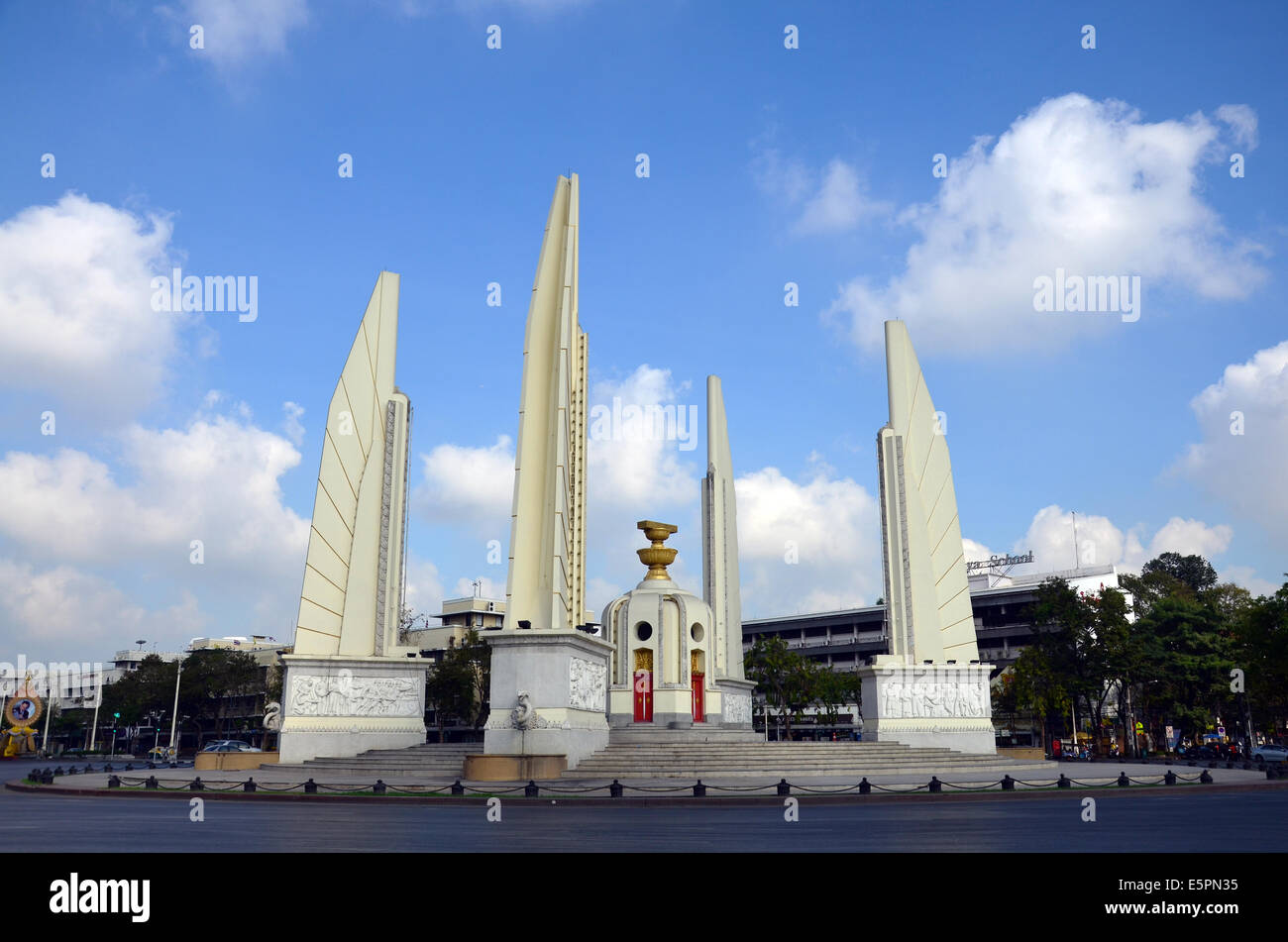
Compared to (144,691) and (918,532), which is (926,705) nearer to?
(918,532)

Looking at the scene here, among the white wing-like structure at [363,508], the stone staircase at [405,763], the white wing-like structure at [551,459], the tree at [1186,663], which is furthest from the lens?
the tree at [1186,663]

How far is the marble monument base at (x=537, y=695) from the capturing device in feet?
81.0

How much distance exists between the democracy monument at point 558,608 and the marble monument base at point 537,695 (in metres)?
0.05

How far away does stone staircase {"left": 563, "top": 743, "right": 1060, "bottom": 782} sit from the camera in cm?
2469

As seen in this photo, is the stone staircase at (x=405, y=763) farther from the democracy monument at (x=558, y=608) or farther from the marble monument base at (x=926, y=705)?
the marble monument base at (x=926, y=705)

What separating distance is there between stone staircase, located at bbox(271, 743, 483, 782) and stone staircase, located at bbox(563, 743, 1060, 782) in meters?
3.44

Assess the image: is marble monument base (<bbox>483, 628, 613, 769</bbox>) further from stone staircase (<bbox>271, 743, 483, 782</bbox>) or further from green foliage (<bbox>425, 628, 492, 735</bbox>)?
green foliage (<bbox>425, 628, 492, 735</bbox>)

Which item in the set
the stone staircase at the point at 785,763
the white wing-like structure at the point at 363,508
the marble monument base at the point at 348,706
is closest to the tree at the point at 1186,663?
the stone staircase at the point at 785,763

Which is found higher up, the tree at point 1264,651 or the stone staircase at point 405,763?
the tree at point 1264,651

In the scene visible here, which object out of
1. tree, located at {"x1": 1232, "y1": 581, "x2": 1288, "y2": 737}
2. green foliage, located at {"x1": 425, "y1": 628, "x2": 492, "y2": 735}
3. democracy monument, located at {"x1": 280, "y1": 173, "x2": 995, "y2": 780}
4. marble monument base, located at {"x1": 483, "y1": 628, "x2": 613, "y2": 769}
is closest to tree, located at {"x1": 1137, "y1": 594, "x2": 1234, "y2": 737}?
tree, located at {"x1": 1232, "y1": 581, "x2": 1288, "y2": 737}

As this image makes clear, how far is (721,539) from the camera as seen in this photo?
45.0 m
